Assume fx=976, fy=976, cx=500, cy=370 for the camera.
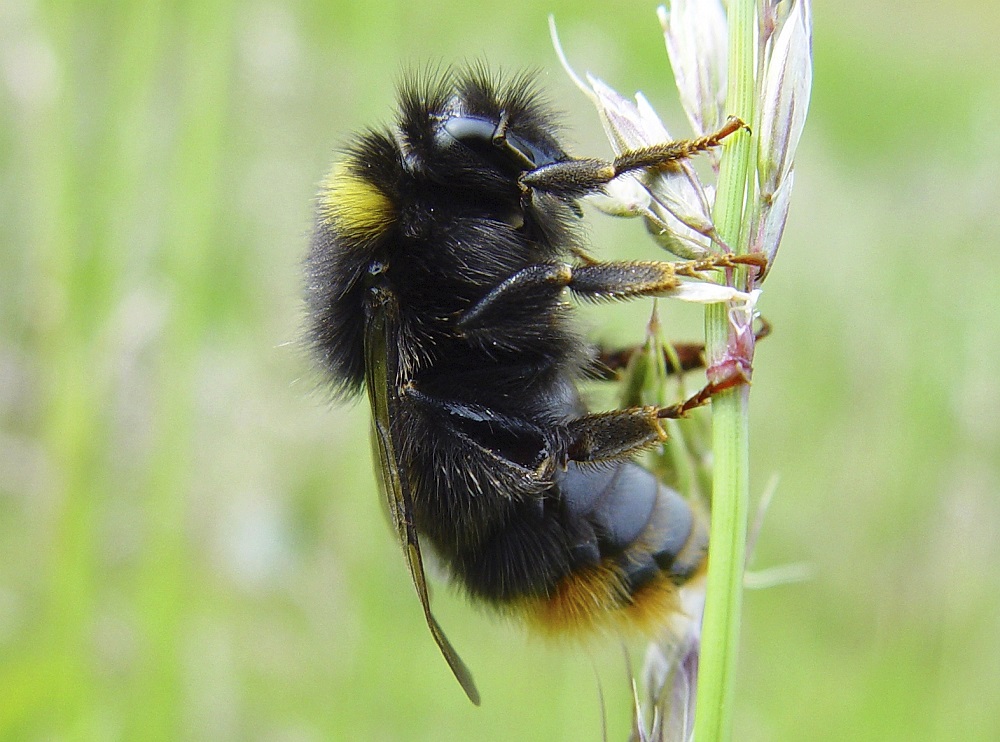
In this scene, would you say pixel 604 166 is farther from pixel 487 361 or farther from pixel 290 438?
pixel 290 438

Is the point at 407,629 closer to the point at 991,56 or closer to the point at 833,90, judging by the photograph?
the point at 833,90

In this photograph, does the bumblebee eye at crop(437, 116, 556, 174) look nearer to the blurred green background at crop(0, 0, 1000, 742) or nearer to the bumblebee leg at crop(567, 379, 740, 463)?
the blurred green background at crop(0, 0, 1000, 742)

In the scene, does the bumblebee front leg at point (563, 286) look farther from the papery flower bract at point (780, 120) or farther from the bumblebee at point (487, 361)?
the papery flower bract at point (780, 120)

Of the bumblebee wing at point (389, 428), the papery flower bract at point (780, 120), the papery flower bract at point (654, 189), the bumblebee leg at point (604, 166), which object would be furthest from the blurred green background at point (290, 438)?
the papery flower bract at point (780, 120)

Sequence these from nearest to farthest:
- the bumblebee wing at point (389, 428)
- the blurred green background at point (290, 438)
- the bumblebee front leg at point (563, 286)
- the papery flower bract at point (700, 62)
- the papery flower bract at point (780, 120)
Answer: the papery flower bract at point (780, 120), the papery flower bract at point (700, 62), the bumblebee front leg at point (563, 286), the bumblebee wing at point (389, 428), the blurred green background at point (290, 438)

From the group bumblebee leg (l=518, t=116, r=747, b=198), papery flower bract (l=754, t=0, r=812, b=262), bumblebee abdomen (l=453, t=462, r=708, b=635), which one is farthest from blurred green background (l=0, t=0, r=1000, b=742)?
papery flower bract (l=754, t=0, r=812, b=262)
